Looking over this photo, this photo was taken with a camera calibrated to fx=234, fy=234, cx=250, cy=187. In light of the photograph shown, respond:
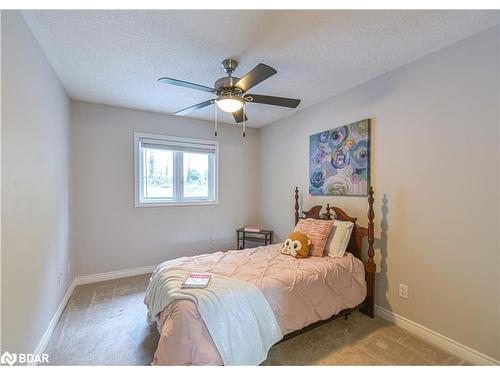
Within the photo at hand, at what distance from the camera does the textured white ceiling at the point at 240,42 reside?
5.25 feet

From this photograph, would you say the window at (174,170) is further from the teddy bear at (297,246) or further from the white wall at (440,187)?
the white wall at (440,187)

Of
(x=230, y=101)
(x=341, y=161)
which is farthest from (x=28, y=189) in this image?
(x=341, y=161)

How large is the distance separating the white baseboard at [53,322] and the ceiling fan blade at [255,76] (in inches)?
101

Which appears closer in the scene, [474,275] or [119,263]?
[474,275]

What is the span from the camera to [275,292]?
1801 mm

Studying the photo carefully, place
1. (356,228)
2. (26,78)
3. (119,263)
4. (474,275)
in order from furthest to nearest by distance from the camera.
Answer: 1. (119,263)
2. (356,228)
3. (474,275)
4. (26,78)

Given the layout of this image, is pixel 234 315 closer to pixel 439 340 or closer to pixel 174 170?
pixel 439 340

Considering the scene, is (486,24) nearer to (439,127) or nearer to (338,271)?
(439,127)

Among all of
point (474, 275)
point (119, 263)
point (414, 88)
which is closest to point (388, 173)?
point (414, 88)

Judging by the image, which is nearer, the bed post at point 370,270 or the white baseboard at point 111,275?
the bed post at point 370,270

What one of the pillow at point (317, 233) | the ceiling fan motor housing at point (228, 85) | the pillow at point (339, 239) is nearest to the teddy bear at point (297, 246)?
the pillow at point (317, 233)

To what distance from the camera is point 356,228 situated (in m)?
2.51

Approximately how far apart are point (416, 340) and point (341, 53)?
257 centimetres

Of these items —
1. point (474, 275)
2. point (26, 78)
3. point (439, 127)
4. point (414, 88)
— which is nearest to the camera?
point (26, 78)
